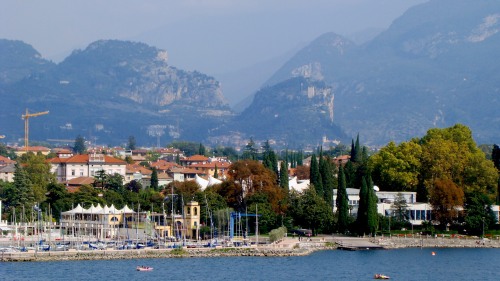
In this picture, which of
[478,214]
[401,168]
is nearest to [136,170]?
[401,168]

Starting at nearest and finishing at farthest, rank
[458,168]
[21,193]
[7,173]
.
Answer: [21,193], [458,168], [7,173]

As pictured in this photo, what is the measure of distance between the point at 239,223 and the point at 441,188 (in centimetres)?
1452

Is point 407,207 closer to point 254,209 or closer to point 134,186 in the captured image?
point 254,209

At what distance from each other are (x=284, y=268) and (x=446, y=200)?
21.4m

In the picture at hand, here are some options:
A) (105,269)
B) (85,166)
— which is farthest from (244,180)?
(85,166)

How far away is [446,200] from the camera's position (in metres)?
81.9

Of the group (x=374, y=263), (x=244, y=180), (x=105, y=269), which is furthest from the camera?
(x=244, y=180)

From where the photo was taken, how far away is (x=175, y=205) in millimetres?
84750

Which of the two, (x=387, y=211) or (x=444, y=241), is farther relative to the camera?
(x=387, y=211)

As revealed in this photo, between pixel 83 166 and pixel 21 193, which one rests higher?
pixel 83 166

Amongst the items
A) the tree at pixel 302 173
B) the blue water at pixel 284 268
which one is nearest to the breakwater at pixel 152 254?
the blue water at pixel 284 268

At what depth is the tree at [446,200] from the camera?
82000 mm

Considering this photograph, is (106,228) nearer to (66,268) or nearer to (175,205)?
(175,205)

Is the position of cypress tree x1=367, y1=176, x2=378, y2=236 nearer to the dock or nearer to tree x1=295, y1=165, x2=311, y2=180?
the dock
